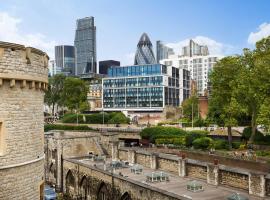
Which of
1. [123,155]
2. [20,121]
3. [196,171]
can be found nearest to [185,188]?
[196,171]

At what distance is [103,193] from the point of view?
3381cm

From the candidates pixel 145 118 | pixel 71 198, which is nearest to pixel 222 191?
pixel 71 198

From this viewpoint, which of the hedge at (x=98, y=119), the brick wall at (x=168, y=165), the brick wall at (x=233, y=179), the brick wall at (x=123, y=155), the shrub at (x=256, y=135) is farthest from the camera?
the hedge at (x=98, y=119)

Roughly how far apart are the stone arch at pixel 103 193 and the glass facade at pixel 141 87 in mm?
75806

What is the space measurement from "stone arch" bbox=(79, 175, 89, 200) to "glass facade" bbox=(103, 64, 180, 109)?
72.7 metres

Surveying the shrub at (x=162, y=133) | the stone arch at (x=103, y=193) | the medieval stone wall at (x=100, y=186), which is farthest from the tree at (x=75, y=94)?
the stone arch at (x=103, y=193)

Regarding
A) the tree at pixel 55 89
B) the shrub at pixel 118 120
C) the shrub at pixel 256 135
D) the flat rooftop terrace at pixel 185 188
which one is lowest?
the flat rooftop terrace at pixel 185 188

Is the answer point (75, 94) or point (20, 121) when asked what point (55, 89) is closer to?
point (75, 94)

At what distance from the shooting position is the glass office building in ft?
362

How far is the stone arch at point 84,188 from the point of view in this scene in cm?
3688

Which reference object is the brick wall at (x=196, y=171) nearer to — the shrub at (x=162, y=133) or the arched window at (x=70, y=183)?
the arched window at (x=70, y=183)

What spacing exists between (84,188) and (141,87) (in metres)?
76.9

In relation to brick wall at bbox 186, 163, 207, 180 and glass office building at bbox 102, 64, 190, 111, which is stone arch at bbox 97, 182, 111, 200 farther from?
glass office building at bbox 102, 64, 190, 111

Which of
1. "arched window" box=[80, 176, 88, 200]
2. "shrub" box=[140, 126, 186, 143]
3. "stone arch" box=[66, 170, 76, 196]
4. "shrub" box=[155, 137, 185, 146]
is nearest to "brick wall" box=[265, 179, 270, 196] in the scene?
"arched window" box=[80, 176, 88, 200]
